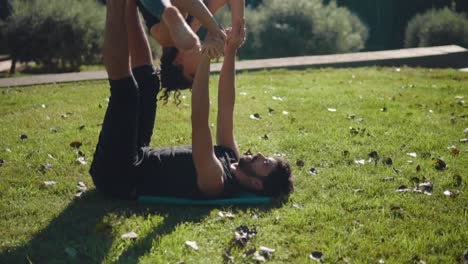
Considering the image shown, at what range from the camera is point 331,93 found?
7.46 metres

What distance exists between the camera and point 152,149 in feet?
12.9

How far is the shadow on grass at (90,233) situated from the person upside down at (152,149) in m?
0.14

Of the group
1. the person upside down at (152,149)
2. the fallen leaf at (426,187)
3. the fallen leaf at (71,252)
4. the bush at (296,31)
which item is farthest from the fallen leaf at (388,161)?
the bush at (296,31)

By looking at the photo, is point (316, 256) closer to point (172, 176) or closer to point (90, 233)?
point (172, 176)

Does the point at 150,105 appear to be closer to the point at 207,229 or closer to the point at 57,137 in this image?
the point at 207,229

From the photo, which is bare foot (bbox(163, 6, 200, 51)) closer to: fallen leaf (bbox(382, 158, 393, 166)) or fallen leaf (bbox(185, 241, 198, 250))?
fallen leaf (bbox(185, 241, 198, 250))

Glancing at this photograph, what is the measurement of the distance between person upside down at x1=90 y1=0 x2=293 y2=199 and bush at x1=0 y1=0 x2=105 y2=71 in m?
7.43

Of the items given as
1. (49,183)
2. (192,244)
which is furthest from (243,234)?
(49,183)

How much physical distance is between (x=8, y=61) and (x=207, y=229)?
11.2 meters

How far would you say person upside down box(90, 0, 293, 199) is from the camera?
11.4 feet

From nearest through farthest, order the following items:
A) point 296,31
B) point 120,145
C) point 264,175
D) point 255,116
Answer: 1. point 120,145
2. point 264,175
3. point 255,116
4. point 296,31

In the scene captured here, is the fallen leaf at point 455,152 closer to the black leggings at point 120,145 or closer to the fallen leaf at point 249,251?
the fallen leaf at point 249,251

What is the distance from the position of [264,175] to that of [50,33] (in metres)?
8.43

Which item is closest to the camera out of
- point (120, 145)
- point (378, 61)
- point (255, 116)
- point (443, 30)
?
point (120, 145)
